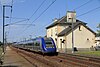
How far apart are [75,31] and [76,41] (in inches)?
107

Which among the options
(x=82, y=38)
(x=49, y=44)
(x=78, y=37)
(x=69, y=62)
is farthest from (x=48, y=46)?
(x=82, y=38)

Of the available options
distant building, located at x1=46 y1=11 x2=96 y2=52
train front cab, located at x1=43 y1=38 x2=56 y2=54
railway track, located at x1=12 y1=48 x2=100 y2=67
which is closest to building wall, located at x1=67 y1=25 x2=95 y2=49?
distant building, located at x1=46 y1=11 x2=96 y2=52

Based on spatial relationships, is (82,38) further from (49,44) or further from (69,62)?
(69,62)

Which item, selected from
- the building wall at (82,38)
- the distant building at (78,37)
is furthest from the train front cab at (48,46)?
the building wall at (82,38)

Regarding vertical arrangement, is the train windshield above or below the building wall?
below

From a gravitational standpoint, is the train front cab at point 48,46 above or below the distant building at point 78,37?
below

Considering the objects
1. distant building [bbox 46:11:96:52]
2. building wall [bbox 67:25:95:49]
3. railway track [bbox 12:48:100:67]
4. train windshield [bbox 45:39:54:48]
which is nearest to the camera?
railway track [bbox 12:48:100:67]

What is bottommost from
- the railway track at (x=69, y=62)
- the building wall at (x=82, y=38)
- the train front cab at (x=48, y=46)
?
the railway track at (x=69, y=62)

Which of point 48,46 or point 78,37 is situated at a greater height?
point 78,37

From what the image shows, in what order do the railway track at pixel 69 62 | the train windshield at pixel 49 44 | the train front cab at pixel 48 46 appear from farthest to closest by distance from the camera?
1. the train windshield at pixel 49 44
2. the train front cab at pixel 48 46
3. the railway track at pixel 69 62

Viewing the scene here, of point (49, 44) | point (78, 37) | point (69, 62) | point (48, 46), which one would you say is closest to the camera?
point (69, 62)

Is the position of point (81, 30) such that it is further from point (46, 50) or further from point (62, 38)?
point (46, 50)

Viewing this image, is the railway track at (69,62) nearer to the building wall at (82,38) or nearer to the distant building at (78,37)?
the distant building at (78,37)

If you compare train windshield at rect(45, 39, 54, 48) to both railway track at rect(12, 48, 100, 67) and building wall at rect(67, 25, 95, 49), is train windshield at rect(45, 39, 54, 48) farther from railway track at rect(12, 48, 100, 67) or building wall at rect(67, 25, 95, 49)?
building wall at rect(67, 25, 95, 49)
